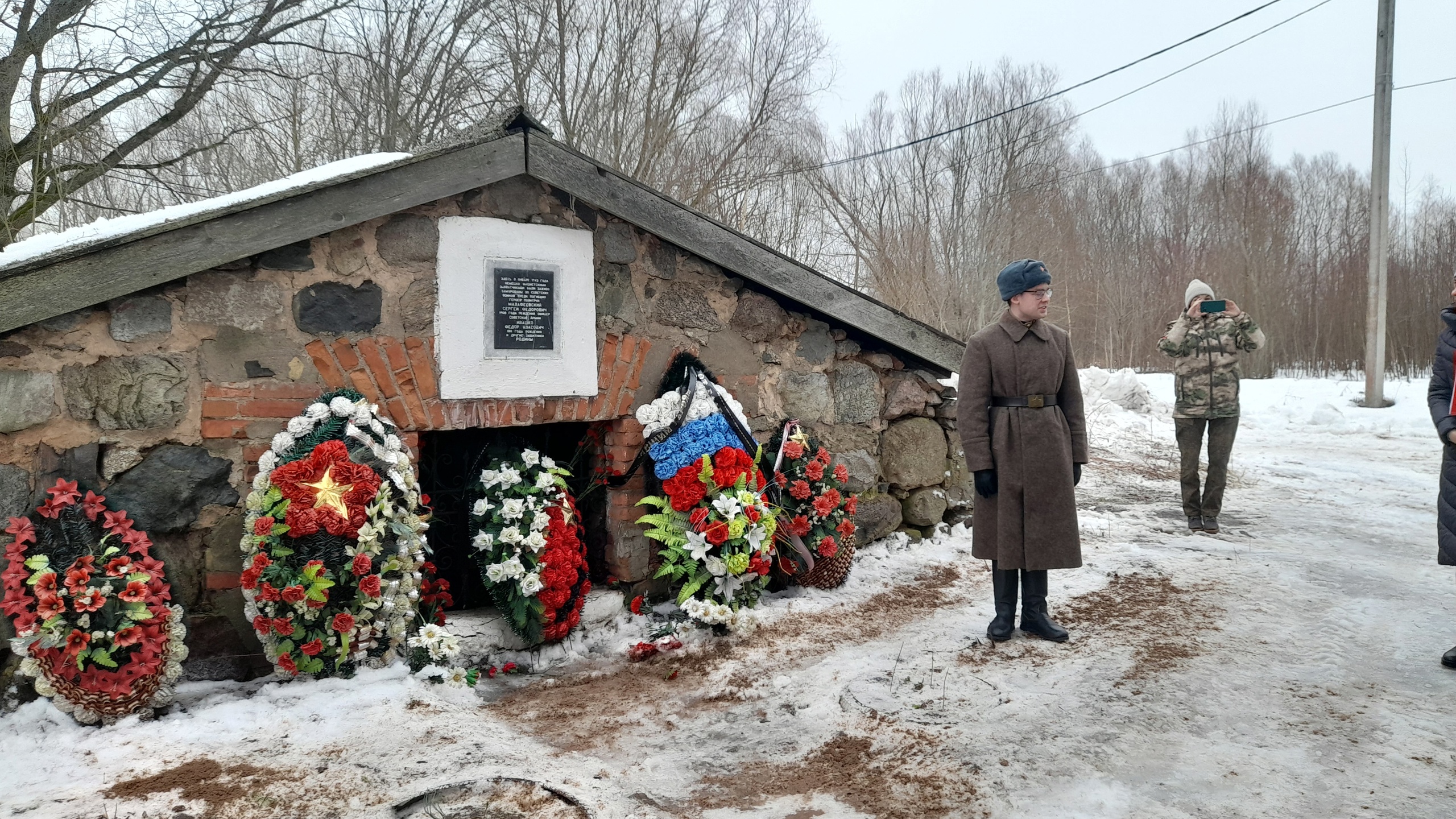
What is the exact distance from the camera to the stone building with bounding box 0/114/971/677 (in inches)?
121

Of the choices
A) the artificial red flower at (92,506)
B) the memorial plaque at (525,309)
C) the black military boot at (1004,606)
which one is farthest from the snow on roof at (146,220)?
the black military boot at (1004,606)

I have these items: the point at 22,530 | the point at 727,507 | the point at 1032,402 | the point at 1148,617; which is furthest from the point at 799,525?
the point at 22,530

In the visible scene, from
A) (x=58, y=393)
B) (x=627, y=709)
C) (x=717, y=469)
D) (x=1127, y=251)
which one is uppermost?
(x=1127, y=251)

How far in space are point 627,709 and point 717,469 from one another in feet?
4.36

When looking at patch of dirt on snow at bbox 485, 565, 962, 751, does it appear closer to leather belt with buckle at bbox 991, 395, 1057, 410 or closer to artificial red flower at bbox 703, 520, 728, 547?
artificial red flower at bbox 703, 520, 728, 547

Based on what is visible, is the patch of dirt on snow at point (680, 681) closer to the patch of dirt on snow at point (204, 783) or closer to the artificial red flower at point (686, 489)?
the artificial red flower at point (686, 489)

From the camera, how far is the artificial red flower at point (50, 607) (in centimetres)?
275

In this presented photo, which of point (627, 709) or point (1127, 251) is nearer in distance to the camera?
point (627, 709)

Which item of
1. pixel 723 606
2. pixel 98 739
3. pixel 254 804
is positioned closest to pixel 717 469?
pixel 723 606

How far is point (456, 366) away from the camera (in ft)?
12.3

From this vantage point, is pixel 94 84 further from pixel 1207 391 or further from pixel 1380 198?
pixel 1380 198

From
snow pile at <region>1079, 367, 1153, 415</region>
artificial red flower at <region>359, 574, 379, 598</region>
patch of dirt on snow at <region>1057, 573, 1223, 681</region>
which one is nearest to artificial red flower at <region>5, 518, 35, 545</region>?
artificial red flower at <region>359, 574, 379, 598</region>

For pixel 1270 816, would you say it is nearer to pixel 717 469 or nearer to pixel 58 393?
pixel 717 469

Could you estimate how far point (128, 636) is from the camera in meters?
2.87
